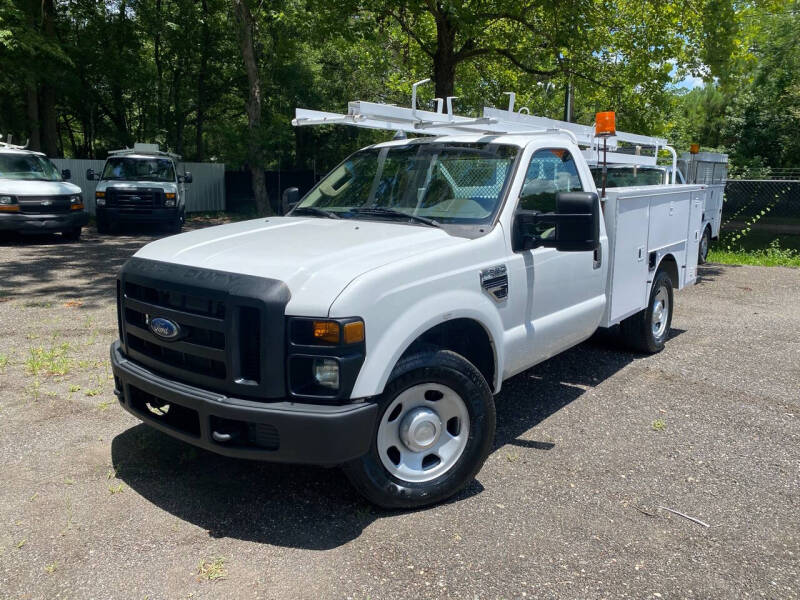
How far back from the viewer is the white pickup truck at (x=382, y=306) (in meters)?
3.35

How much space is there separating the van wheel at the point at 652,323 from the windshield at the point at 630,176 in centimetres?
182

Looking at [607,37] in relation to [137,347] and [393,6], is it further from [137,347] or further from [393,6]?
[137,347]

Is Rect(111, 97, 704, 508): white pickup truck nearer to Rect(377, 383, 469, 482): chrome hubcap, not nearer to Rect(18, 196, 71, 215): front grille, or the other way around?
Rect(377, 383, 469, 482): chrome hubcap

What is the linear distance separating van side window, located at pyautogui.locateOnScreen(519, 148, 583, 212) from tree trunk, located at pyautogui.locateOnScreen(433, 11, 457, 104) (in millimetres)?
9859

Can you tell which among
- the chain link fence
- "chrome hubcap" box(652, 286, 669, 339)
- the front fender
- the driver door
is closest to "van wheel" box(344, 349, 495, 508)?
the front fender

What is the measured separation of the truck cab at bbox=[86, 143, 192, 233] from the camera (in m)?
16.3

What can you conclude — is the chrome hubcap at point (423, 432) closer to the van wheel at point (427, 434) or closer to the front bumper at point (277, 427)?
the van wheel at point (427, 434)

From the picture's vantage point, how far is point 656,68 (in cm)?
1617

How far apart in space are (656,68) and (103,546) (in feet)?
52.8

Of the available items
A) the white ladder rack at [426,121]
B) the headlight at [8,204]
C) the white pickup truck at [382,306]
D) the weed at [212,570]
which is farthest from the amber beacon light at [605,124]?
the headlight at [8,204]

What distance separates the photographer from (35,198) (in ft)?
47.0

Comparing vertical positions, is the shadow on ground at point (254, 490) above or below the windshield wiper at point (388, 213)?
below

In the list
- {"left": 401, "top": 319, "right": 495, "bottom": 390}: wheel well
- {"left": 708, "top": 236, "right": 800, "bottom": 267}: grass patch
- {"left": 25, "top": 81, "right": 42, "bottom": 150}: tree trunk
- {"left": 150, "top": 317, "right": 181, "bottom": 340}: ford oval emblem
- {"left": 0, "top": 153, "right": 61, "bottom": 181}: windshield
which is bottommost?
{"left": 708, "top": 236, "right": 800, "bottom": 267}: grass patch

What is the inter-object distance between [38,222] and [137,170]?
333 centimetres
